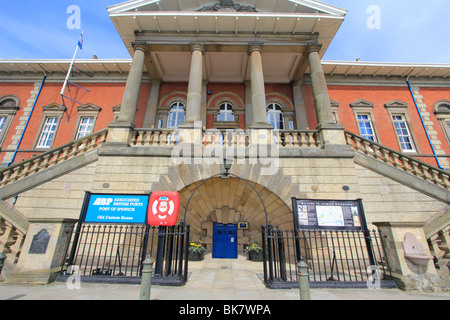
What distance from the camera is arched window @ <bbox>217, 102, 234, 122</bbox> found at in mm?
13773

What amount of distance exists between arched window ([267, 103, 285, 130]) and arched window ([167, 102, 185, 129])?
590cm

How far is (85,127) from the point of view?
14.1 meters

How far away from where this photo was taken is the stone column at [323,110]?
29.6 ft

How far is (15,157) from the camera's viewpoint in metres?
13.1

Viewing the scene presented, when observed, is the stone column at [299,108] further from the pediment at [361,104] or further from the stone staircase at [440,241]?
the stone staircase at [440,241]

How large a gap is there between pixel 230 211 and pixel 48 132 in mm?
13712

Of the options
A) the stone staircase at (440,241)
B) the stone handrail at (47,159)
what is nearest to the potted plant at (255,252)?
the stone staircase at (440,241)

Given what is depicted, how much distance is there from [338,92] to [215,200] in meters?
12.0

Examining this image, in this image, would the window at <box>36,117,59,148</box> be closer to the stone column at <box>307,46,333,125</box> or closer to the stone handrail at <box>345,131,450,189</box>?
the stone column at <box>307,46,333,125</box>

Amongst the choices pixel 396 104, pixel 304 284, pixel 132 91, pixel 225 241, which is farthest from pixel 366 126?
pixel 132 91

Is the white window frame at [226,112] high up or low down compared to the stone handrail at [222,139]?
up

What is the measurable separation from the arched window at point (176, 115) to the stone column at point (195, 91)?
3978 mm
